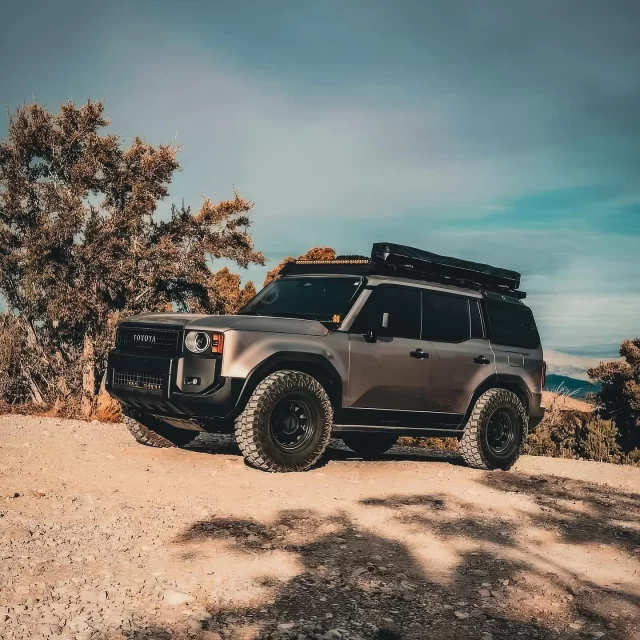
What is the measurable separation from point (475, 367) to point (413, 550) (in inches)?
167

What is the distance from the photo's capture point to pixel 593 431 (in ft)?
61.0

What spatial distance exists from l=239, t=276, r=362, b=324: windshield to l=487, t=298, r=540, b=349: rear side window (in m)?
2.20

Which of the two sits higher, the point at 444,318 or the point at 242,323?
the point at 444,318

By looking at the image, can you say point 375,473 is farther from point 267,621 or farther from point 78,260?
point 78,260

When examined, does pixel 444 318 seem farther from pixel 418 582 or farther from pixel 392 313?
pixel 418 582

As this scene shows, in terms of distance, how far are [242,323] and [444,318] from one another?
269 cm

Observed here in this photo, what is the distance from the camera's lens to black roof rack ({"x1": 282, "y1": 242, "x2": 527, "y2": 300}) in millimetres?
8133

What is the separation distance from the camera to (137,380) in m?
7.45

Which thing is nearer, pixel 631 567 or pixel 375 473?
pixel 631 567

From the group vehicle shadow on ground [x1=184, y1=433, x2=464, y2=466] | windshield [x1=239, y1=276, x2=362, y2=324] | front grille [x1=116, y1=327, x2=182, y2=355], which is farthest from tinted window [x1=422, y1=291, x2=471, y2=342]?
front grille [x1=116, y1=327, x2=182, y2=355]

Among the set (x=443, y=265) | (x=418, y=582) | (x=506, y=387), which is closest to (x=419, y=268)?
(x=443, y=265)

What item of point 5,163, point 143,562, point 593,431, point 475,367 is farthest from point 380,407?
point 593,431

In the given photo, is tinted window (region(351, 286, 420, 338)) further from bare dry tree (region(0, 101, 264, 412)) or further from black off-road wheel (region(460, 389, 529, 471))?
bare dry tree (region(0, 101, 264, 412))

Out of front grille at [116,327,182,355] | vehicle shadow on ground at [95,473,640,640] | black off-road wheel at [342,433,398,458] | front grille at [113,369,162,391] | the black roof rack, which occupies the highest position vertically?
the black roof rack
